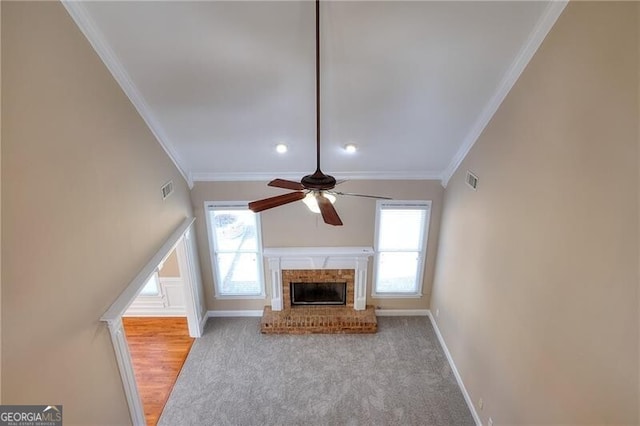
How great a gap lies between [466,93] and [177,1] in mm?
2811

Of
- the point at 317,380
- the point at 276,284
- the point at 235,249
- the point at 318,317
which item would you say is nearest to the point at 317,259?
the point at 276,284

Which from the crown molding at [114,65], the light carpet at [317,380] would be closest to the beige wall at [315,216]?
the light carpet at [317,380]

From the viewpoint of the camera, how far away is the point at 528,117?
3213mm

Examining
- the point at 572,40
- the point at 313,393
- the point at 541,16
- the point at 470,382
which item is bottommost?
the point at 313,393

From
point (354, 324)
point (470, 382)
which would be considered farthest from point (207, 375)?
point (470, 382)

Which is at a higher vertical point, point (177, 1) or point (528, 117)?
point (177, 1)

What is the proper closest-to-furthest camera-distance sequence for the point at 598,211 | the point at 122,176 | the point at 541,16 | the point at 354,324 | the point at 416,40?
1. the point at 598,211
2. the point at 541,16
3. the point at 416,40
4. the point at 122,176
5. the point at 354,324

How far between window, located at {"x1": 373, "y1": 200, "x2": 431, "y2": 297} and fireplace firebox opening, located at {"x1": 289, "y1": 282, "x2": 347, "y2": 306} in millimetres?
617

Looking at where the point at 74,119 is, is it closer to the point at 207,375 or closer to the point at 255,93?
the point at 255,93

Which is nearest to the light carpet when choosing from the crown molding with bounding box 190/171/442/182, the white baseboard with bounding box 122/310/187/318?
the white baseboard with bounding box 122/310/187/318

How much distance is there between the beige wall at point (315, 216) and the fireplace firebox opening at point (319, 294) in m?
0.65

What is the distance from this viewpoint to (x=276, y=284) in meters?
6.04

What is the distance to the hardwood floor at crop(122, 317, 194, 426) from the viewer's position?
482 centimetres

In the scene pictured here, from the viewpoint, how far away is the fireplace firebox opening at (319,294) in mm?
6234
